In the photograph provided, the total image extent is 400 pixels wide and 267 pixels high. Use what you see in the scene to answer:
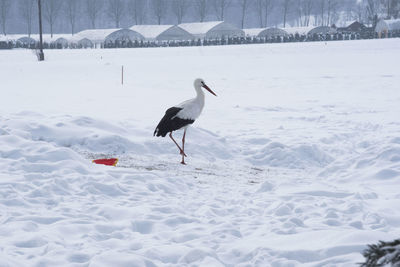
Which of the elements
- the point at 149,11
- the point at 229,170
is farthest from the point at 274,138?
the point at 149,11

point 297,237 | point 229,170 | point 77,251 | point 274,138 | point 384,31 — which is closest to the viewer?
point 77,251

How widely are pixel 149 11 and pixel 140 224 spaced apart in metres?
154

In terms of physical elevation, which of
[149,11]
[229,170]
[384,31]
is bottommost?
[229,170]

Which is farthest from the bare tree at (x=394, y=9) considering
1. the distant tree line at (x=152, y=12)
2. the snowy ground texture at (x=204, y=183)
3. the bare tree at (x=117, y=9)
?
the snowy ground texture at (x=204, y=183)

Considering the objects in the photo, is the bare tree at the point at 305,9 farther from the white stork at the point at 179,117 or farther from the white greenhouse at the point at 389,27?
the white stork at the point at 179,117

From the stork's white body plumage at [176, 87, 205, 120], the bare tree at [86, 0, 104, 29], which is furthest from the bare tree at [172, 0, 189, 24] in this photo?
the stork's white body plumage at [176, 87, 205, 120]

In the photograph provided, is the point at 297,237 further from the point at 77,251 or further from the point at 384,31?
the point at 384,31

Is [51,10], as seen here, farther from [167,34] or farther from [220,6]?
[220,6]

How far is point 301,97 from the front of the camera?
55.0 ft

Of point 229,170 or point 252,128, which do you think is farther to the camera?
point 252,128

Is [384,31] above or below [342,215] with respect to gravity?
above

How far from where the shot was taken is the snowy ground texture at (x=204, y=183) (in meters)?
4.41

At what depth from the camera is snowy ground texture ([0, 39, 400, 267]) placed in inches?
174

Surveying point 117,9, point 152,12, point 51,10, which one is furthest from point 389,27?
point 152,12
